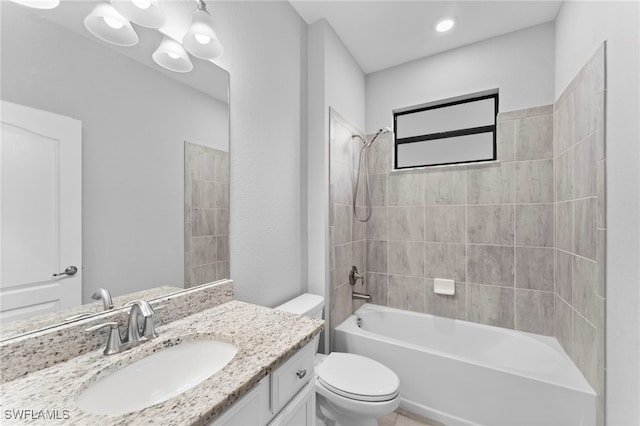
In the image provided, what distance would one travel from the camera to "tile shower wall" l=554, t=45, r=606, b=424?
1293mm

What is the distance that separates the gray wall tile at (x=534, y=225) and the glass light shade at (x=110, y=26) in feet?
8.74

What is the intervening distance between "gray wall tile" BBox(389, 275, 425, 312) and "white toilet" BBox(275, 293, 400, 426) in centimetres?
96

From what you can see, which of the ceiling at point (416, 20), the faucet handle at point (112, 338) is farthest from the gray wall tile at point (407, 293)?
the faucet handle at point (112, 338)

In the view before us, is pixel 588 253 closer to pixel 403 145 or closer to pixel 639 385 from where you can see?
pixel 639 385

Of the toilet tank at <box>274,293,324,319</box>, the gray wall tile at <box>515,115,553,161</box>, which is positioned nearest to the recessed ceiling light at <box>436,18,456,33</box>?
the gray wall tile at <box>515,115,553,161</box>

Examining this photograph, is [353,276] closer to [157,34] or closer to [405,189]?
[405,189]

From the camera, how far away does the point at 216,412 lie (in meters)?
0.61

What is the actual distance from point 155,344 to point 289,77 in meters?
1.77

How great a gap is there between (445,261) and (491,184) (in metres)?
0.77

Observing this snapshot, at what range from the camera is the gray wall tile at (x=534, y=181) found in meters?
2.01

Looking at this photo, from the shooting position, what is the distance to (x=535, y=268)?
81.0 inches

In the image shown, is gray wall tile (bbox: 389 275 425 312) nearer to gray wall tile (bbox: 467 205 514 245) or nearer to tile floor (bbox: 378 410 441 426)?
gray wall tile (bbox: 467 205 514 245)

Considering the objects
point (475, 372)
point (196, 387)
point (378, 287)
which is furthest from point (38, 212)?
point (378, 287)

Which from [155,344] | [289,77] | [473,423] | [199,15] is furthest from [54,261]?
[473,423]
